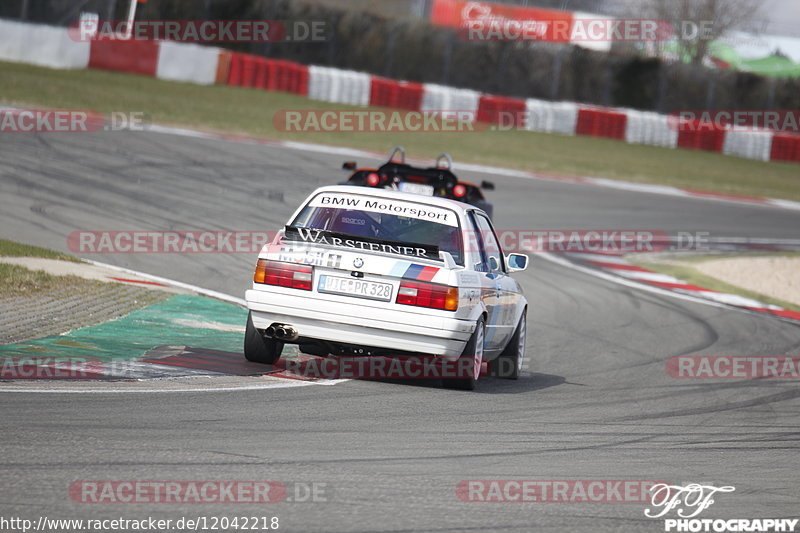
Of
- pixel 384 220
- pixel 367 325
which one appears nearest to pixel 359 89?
pixel 384 220

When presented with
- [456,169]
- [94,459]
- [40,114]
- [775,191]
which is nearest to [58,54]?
[40,114]

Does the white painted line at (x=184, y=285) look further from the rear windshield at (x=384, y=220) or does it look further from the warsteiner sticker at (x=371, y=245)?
the warsteiner sticker at (x=371, y=245)

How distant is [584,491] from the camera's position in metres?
5.27

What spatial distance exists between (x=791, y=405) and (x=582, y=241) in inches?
389

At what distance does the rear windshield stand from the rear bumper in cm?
75

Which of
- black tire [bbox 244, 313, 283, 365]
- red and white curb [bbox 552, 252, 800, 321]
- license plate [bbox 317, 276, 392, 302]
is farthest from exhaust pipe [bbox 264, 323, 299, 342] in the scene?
red and white curb [bbox 552, 252, 800, 321]

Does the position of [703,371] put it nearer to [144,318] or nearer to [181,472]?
[144,318]

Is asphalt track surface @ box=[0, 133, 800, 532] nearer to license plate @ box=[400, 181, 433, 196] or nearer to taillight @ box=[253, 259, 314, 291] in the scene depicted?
taillight @ box=[253, 259, 314, 291]

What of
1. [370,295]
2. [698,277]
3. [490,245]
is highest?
[490,245]

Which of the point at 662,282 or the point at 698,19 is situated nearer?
the point at 662,282

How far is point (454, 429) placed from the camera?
254 inches

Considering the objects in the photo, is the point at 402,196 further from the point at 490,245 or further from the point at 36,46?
the point at 36,46

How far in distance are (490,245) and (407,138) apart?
19.2 metres

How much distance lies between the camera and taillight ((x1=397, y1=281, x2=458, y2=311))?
7.38m
